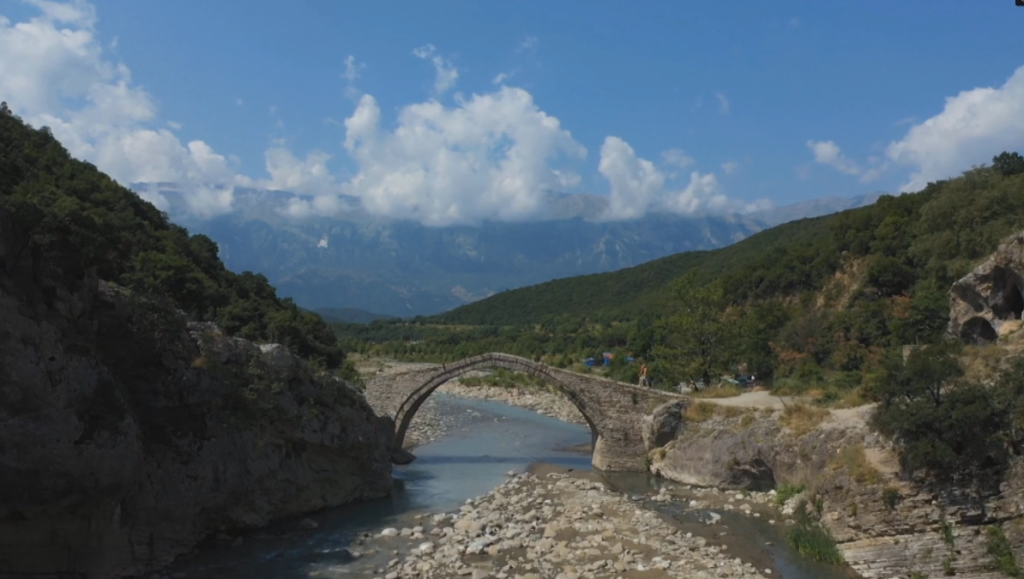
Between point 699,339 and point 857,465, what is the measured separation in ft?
51.7

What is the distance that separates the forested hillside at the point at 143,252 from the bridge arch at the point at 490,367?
314 cm

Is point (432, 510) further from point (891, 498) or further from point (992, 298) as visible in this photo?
point (992, 298)

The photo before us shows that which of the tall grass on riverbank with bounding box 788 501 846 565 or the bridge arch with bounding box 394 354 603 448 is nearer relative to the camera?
the tall grass on riverbank with bounding box 788 501 846 565

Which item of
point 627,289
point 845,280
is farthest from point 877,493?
point 627,289

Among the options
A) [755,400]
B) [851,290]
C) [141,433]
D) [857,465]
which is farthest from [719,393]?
[141,433]

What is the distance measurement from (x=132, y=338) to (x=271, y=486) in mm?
6163

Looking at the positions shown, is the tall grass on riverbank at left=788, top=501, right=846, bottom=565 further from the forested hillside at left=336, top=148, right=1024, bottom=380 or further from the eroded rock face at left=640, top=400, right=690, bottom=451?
the forested hillside at left=336, top=148, right=1024, bottom=380

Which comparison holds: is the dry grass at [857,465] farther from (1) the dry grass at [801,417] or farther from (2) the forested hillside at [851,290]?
(2) the forested hillside at [851,290]

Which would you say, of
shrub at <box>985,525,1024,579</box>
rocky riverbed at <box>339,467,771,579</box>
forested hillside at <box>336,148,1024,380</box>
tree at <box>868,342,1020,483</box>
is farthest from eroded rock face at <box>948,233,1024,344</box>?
rocky riverbed at <box>339,467,771,579</box>

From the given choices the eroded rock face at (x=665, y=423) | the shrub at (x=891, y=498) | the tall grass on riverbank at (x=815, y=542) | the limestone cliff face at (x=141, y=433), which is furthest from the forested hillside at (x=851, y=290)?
the limestone cliff face at (x=141, y=433)

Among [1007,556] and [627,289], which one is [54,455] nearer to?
[1007,556]

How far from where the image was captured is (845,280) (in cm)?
4956

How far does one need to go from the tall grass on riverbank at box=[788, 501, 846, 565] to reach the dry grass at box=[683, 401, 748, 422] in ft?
23.8

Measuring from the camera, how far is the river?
18531 mm
